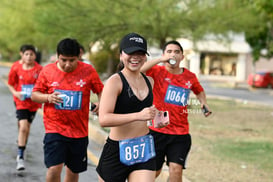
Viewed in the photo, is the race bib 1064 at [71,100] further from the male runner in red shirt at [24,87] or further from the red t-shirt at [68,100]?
the male runner in red shirt at [24,87]

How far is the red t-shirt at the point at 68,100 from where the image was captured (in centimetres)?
539

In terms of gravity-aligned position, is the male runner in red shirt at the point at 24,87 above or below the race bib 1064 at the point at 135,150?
above

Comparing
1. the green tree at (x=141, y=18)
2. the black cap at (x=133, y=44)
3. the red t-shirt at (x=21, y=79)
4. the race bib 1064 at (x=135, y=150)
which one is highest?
the green tree at (x=141, y=18)

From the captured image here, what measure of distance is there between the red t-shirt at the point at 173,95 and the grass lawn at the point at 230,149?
5.06 feet

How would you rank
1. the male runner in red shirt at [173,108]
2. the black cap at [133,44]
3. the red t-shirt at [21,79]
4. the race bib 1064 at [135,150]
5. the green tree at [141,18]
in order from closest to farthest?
the black cap at [133,44]
the race bib 1064 at [135,150]
the male runner in red shirt at [173,108]
the red t-shirt at [21,79]
the green tree at [141,18]

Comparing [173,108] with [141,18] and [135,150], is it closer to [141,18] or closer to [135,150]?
[135,150]

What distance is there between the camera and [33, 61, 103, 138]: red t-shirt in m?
5.39

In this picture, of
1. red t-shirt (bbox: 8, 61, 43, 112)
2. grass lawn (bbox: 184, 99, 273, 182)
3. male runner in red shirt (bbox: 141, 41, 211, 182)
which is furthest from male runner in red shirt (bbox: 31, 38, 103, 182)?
red t-shirt (bbox: 8, 61, 43, 112)

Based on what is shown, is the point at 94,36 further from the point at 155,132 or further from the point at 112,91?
the point at 112,91

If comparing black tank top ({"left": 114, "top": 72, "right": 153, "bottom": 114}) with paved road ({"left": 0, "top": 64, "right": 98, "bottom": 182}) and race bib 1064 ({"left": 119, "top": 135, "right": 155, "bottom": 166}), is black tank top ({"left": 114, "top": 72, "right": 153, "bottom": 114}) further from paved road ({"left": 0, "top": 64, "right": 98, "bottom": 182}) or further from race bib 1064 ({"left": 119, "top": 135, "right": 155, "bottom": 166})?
paved road ({"left": 0, "top": 64, "right": 98, "bottom": 182})

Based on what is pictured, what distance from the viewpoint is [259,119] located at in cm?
1527

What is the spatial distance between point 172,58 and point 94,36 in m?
12.7

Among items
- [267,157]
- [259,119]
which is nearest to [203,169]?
[267,157]

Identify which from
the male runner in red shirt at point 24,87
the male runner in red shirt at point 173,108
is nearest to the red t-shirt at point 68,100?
the male runner in red shirt at point 173,108
